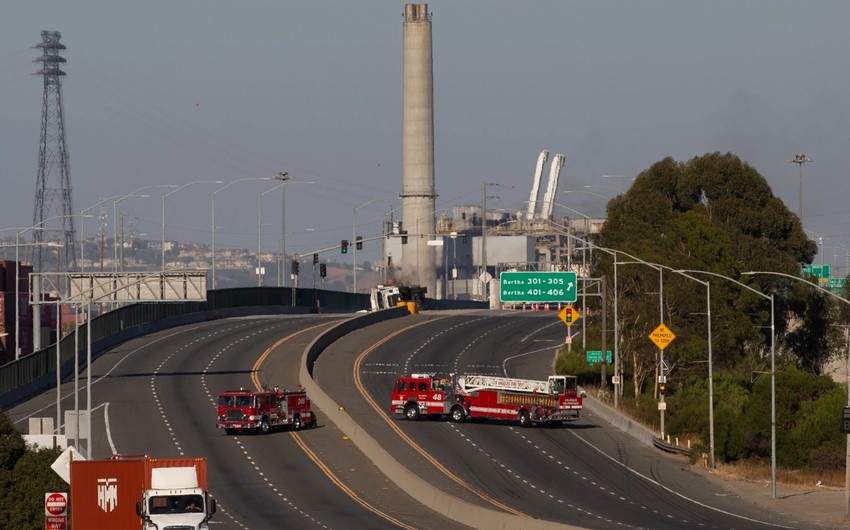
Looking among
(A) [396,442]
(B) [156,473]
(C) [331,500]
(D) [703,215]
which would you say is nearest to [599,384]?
(D) [703,215]

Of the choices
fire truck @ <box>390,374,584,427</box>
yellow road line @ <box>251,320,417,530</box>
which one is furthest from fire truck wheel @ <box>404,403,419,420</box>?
yellow road line @ <box>251,320,417,530</box>

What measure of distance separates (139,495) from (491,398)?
39.3 metres

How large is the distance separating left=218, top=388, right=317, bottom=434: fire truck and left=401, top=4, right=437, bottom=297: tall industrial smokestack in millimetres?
108653

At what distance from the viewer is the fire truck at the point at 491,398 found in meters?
75.6

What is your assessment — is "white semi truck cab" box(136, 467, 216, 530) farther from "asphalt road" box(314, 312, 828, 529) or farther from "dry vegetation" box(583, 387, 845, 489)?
"dry vegetation" box(583, 387, 845, 489)

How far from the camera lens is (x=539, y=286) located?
107 meters

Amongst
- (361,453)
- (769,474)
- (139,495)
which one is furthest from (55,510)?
(769,474)

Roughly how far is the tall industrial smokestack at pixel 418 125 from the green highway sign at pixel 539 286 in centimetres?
7197

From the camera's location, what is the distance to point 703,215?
105938mm

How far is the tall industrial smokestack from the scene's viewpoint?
184 m

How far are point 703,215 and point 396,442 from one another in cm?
4442

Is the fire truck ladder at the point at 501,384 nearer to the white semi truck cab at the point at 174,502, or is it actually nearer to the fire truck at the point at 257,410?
the fire truck at the point at 257,410

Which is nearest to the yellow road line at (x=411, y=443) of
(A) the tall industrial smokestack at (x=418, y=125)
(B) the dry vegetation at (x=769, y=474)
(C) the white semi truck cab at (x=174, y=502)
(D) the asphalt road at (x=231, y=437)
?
(D) the asphalt road at (x=231, y=437)

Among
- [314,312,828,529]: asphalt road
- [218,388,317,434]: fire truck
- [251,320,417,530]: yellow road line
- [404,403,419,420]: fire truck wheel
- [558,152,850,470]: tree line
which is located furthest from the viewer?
[558,152,850,470]: tree line
